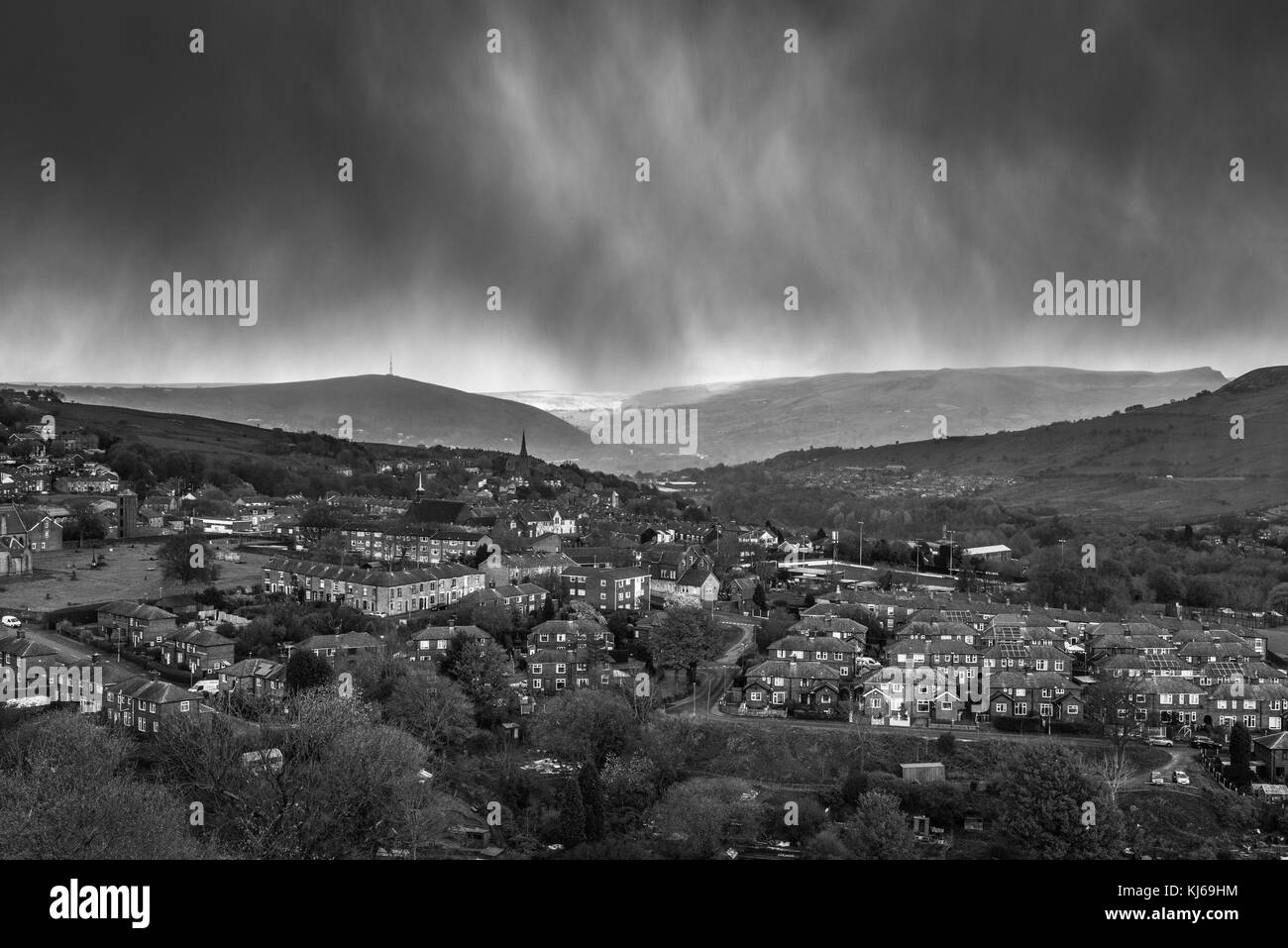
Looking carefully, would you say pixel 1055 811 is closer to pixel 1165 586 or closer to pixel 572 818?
pixel 572 818

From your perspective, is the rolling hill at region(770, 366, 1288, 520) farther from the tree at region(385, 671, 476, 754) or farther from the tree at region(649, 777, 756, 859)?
the tree at region(385, 671, 476, 754)

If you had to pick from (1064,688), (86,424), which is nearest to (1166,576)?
(1064,688)

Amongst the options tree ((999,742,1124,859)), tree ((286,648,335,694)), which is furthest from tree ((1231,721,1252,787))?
tree ((286,648,335,694))

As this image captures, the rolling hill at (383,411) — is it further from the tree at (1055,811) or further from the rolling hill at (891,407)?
the tree at (1055,811)

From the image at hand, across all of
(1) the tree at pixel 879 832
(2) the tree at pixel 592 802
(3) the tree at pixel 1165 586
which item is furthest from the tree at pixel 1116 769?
(3) the tree at pixel 1165 586
